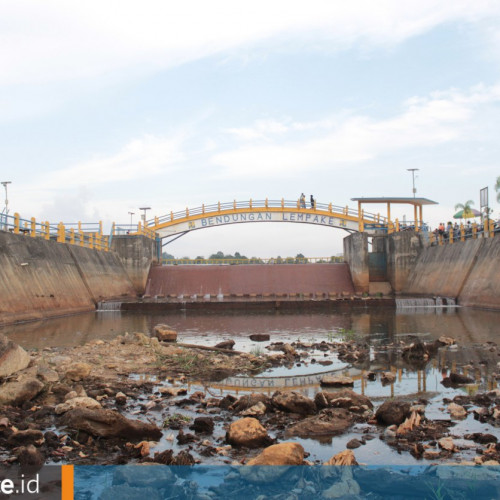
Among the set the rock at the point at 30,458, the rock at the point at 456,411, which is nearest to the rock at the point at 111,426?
the rock at the point at 30,458

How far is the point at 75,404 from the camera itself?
6.26m

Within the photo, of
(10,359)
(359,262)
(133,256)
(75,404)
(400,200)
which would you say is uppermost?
(400,200)

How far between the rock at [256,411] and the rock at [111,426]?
113 cm

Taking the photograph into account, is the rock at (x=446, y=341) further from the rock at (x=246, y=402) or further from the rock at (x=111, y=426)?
the rock at (x=111, y=426)

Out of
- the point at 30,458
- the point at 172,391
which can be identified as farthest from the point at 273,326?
the point at 30,458

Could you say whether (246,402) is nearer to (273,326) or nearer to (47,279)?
(273,326)

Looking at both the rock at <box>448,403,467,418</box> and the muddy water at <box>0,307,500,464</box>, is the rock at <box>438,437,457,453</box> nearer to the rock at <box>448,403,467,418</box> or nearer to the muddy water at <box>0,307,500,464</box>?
the muddy water at <box>0,307,500,464</box>

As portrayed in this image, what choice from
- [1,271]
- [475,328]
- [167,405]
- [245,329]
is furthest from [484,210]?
[167,405]

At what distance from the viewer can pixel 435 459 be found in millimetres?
4832

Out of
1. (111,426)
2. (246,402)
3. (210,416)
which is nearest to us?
(111,426)

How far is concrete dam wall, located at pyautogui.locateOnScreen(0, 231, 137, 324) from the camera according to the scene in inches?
674

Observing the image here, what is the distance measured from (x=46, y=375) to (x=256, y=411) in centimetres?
310

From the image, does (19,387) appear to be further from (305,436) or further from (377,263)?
(377,263)

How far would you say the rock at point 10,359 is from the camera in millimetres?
7168
